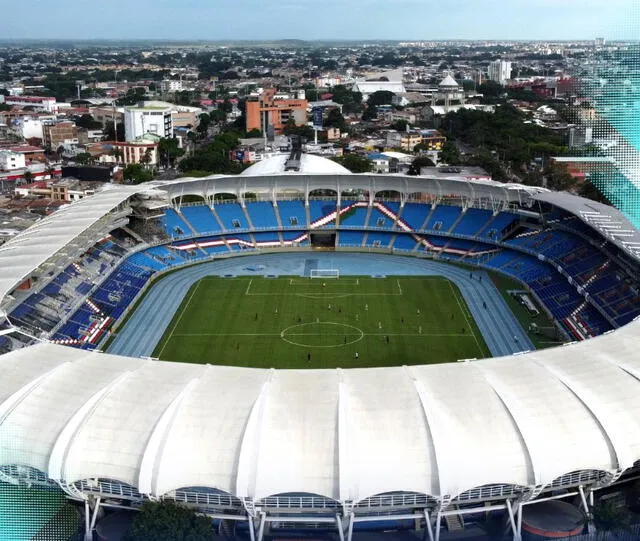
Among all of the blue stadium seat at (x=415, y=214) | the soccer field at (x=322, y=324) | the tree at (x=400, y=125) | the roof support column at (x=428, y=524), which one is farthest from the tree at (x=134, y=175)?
the roof support column at (x=428, y=524)

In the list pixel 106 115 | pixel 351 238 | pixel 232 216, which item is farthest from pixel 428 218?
pixel 106 115

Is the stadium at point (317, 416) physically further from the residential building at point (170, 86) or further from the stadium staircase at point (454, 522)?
the residential building at point (170, 86)

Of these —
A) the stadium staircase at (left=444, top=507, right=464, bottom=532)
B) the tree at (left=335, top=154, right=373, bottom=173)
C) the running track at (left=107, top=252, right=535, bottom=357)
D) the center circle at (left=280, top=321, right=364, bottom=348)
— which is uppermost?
the tree at (left=335, top=154, right=373, bottom=173)

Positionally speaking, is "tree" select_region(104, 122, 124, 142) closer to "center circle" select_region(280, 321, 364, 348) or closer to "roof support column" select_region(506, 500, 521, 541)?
"center circle" select_region(280, 321, 364, 348)

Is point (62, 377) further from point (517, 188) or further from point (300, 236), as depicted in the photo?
point (517, 188)

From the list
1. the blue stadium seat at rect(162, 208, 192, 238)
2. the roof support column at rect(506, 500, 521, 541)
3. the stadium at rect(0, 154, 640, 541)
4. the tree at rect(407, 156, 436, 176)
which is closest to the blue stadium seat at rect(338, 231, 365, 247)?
the blue stadium seat at rect(162, 208, 192, 238)

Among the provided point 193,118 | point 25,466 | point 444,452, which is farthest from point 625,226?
point 193,118
